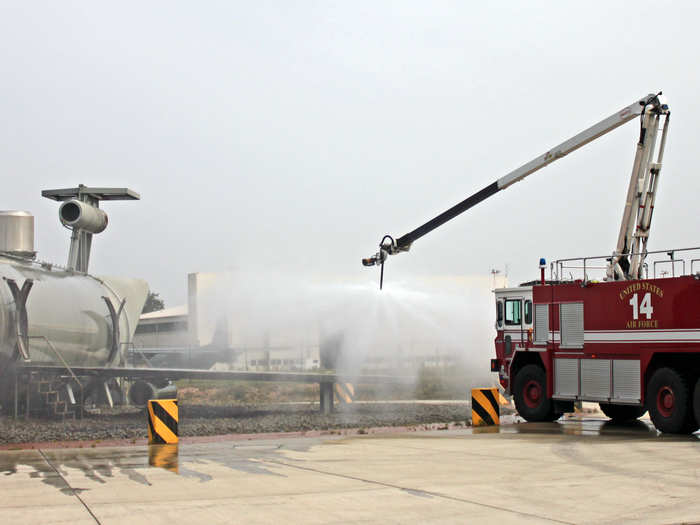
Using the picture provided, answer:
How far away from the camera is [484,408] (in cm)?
2009

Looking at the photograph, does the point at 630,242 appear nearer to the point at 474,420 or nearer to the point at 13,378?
the point at 474,420

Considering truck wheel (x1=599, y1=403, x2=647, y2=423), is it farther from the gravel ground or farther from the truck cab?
the gravel ground

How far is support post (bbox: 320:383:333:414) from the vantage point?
24.7 meters

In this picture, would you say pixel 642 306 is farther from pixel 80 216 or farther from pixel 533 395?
pixel 80 216

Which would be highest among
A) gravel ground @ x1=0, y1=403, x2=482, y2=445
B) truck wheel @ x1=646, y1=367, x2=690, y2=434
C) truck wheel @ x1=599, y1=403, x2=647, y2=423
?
truck wheel @ x1=646, y1=367, x2=690, y2=434

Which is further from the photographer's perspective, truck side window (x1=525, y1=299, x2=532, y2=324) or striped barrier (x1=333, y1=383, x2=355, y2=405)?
striped barrier (x1=333, y1=383, x2=355, y2=405)

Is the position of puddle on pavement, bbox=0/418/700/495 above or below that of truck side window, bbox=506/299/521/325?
below

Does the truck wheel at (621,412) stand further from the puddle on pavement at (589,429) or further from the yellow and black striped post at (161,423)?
the yellow and black striped post at (161,423)

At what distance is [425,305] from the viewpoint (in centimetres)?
2739

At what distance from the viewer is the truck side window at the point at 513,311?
22.2 metres

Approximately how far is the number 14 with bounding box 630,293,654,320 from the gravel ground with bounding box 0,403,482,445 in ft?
17.6

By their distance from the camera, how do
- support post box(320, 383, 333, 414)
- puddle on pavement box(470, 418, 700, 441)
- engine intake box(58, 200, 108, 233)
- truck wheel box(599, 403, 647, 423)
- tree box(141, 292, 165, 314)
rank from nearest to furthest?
puddle on pavement box(470, 418, 700, 441) → truck wheel box(599, 403, 647, 423) → support post box(320, 383, 333, 414) → engine intake box(58, 200, 108, 233) → tree box(141, 292, 165, 314)

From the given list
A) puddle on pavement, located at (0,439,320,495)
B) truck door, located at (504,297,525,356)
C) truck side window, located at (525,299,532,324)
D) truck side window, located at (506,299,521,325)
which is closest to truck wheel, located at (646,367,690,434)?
truck side window, located at (525,299,532,324)

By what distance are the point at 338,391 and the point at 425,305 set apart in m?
4.22
